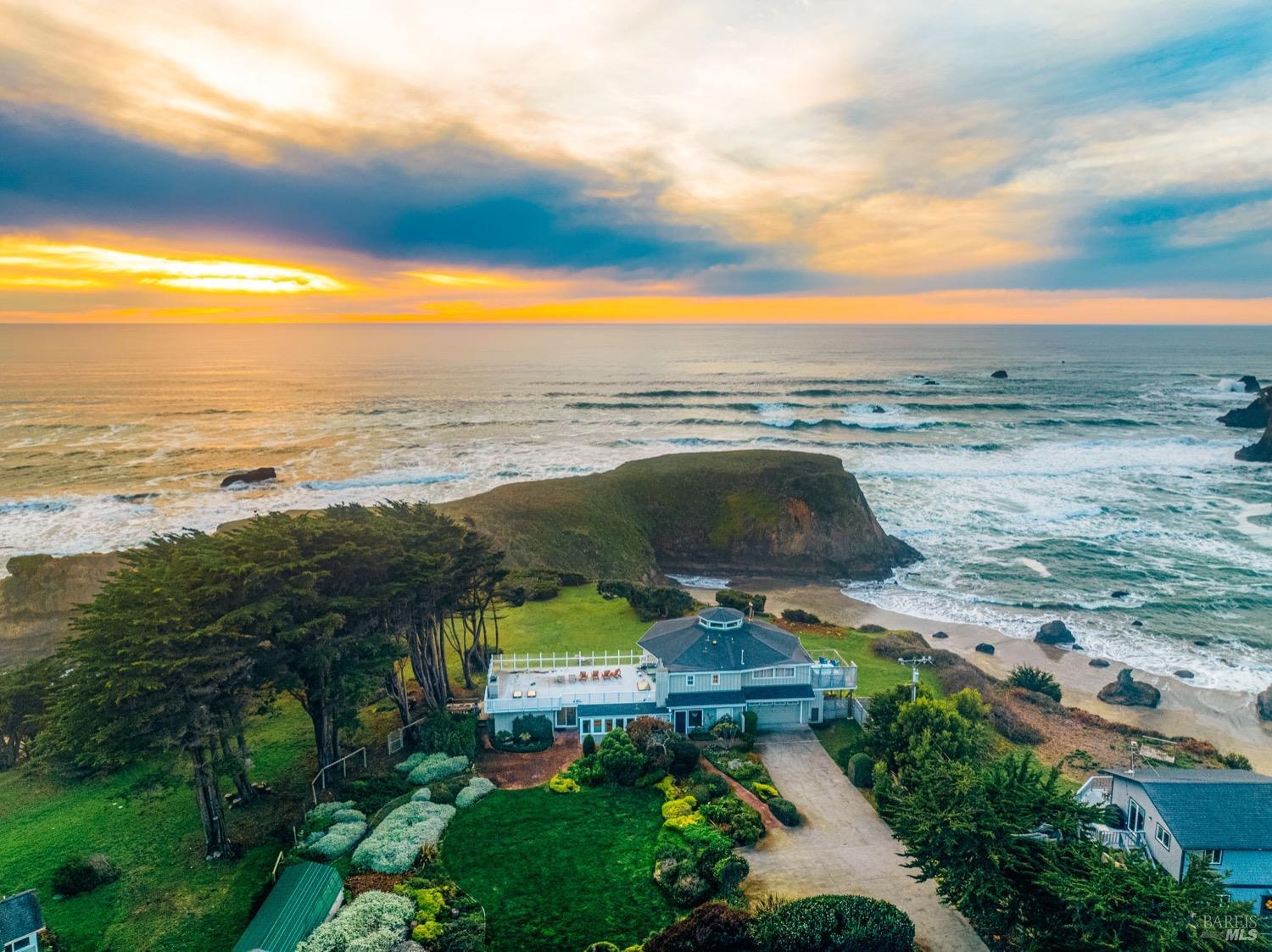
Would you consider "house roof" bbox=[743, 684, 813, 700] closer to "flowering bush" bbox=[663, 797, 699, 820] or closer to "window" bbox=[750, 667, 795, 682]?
"window" bbox=[750, 667, 795, 682]

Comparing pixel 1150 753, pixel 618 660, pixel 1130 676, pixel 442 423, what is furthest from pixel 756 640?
pixel 442 423

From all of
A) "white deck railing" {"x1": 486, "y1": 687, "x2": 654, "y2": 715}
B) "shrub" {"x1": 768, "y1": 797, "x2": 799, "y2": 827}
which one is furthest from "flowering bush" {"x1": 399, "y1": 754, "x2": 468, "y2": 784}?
"shrub" {"x1": 768, "y1": 797, "x2": 799, "y2": 827}

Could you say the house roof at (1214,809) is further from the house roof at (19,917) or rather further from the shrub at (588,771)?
the house roof at (19,917)

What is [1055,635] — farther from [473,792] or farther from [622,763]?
[473,792]

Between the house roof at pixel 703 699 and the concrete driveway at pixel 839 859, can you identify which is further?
the house roof at pixel 703 699

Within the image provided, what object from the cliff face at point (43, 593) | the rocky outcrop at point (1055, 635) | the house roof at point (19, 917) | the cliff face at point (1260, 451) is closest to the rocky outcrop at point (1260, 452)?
the cliff face at point (1260, 451)

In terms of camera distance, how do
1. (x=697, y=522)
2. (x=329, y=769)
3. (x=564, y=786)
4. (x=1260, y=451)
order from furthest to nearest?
Result: 1. (x=1260, y=451)
2. (x=697, y=522)
3. (x=329, y=769)
4. (x=564, y=786)

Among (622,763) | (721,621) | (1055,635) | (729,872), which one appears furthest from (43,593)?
(1055,635)
